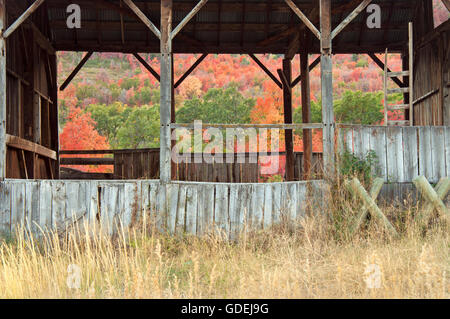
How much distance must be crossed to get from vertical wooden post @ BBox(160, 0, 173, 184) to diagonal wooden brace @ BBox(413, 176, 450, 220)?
4.99 m

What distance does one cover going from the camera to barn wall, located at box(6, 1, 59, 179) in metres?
13.5

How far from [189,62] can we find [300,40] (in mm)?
55190

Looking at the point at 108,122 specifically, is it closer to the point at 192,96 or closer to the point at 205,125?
the point at 192,96

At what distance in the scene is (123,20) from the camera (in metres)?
16.8

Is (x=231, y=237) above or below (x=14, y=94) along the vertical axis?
below

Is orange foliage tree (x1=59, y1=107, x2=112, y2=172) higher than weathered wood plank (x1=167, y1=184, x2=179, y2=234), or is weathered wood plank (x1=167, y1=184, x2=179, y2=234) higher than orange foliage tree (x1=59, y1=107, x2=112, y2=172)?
orange foliage tree (x1=59, y1=107, x2=112, y2=172)

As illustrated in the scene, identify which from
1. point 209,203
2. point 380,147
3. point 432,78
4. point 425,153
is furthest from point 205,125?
point 432,78

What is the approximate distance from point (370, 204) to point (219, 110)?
33553 millimetres

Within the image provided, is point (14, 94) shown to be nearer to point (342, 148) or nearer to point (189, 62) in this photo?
point (342, 148)

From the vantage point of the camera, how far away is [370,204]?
32.4ft

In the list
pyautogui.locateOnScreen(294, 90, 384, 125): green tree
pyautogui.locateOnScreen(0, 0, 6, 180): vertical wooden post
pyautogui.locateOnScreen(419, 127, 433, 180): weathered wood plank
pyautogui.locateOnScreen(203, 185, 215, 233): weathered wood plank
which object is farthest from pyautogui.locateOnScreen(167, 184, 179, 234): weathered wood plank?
pyautogui.locateOnScreen(294, 90, 384, 125): green tree

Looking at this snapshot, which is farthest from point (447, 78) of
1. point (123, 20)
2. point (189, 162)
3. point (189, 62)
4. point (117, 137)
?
point (189, 62)

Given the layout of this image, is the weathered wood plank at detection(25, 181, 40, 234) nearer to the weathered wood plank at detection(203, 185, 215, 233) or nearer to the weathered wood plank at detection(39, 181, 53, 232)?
the weathered wood plank at detection(39, 181, 53, 232)
